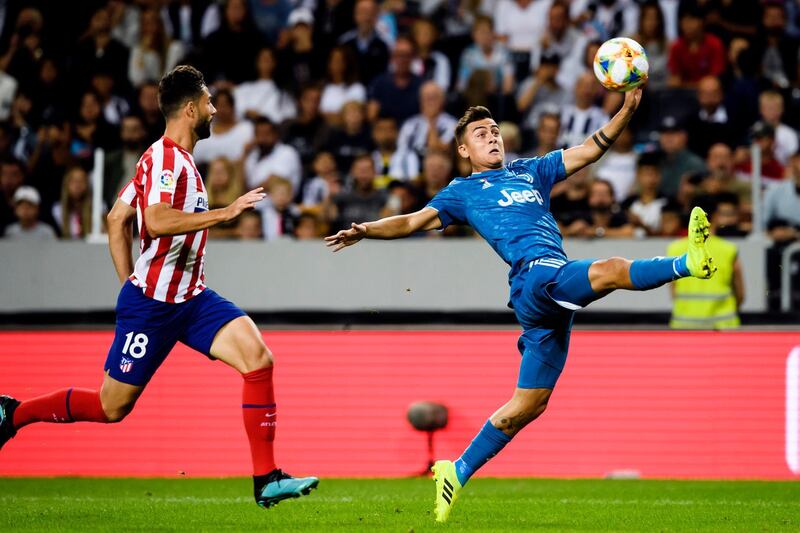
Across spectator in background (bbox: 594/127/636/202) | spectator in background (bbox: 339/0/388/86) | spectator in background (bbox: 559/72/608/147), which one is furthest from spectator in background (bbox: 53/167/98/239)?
spectator in background (bbox: 594/127/636/202)

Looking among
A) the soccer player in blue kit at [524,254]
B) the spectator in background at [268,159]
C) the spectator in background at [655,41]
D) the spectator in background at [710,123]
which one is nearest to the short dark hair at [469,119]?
the soccer player in blue kit at [524,254]

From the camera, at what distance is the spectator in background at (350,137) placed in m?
15.2

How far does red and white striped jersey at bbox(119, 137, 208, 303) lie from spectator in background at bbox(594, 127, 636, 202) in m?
7.56

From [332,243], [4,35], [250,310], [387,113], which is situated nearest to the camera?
[332,243]

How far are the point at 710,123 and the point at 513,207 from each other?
7494mm

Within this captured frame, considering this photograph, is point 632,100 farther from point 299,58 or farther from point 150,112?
point 299,58

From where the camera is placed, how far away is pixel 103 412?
7715 mm

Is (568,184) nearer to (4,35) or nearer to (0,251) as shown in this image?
(0,251)

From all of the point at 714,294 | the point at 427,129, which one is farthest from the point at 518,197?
the point at 427,129

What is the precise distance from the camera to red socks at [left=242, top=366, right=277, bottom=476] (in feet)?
24.4

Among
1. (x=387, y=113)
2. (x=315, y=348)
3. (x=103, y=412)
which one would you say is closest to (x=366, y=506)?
(x=103, y=412)

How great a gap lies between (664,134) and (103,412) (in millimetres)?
8469

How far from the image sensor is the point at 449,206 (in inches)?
314

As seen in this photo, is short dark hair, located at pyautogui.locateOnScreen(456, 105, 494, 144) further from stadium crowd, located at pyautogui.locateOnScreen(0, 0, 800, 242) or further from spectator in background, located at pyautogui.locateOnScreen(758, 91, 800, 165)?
spectator in background, located at pyautogui.locateOnScreen(758, 91, 800, 165)
